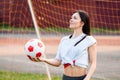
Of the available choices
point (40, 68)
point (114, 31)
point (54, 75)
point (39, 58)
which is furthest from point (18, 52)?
point (39, 58)

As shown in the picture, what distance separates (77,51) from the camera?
4.97m

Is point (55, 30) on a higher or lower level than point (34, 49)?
lower

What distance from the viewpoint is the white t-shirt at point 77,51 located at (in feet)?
16.3

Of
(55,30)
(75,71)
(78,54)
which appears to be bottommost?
(55,30)

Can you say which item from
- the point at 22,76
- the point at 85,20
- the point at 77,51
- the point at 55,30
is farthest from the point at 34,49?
the point at 55,30

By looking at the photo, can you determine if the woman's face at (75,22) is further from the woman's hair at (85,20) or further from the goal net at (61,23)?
the goal net at (61,23)

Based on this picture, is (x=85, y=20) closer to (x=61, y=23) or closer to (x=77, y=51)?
(x=77, y=51)

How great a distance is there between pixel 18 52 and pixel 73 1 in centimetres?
600

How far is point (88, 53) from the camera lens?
503cm

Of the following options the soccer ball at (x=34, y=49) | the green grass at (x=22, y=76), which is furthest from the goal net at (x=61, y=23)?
the soccer ball at (x=34, y=49)

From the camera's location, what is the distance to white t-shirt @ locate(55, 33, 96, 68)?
4.97m

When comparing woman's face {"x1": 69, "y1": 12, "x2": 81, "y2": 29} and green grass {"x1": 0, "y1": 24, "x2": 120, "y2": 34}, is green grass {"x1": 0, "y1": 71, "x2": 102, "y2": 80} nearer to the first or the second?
woman's face {"x1": 69, "y1": 12, "x2": 81, "y2": 29}

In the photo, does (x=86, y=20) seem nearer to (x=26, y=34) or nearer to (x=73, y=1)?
(x=73, y=1)

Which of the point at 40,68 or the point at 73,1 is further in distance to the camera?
the point at 73,1
